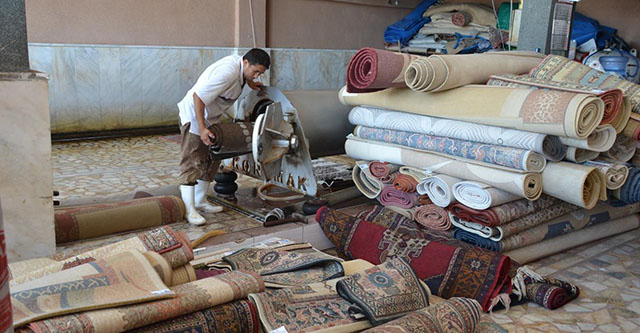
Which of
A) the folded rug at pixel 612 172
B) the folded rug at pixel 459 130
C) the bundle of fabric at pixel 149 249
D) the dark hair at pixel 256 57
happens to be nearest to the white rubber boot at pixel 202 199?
the dark hair at pixel 256 57

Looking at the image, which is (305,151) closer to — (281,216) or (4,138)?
(281,216)

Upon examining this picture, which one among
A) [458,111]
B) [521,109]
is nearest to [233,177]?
[458,111]

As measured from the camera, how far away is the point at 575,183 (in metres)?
3.24

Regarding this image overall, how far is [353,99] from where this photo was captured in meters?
4.21

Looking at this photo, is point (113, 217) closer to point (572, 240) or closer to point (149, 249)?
point (149, 249)

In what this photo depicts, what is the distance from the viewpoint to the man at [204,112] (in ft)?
12.7

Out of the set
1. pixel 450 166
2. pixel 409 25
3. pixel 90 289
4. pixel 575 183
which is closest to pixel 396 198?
pixel 450 166

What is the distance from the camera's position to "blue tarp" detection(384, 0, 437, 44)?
915 centimetres

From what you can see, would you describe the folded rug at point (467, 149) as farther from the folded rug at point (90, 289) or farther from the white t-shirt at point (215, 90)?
the folded rug at point (90, 289)

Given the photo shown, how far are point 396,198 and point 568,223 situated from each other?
1080 mm

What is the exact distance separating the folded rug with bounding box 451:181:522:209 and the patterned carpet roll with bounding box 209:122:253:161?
1.36 meters

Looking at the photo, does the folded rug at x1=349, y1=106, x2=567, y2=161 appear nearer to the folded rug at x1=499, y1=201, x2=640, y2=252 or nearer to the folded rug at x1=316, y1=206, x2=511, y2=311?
the folded rug at x1=499, y1=201, x2=640, y2=252

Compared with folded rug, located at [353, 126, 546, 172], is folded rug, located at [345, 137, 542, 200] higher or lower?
lower

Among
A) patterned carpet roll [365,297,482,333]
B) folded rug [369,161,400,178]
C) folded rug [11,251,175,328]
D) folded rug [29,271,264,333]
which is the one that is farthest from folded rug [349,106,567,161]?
folded rug [11,251,175,328]
